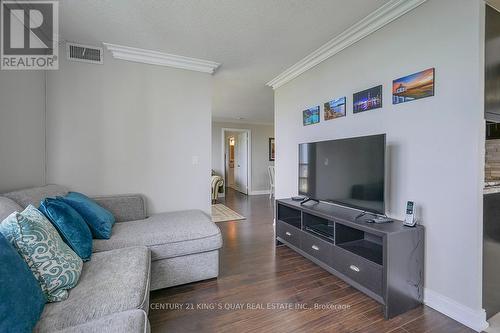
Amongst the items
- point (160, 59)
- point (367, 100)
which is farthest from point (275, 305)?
point (160, 59)

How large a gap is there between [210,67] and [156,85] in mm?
738

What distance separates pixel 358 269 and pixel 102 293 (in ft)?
5.94

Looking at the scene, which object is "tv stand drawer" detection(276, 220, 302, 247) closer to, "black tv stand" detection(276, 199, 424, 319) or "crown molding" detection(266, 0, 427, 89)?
"black tv stand" detection(276, 199, 424, 319)

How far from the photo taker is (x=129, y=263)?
151cm

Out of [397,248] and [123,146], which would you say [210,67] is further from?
[397,248]

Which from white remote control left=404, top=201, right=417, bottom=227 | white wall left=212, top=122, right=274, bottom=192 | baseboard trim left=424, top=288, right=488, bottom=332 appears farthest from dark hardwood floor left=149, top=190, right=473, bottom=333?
white wall left=212, top=122, right=274, bottom=192

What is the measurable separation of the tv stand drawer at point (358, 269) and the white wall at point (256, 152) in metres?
5.32

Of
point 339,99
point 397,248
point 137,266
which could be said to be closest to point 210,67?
point 339,99

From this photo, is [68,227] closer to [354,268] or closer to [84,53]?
[84,53]

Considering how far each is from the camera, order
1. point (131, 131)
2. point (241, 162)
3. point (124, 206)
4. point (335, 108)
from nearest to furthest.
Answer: point (124, 206), point (335, 108), point (131, 131), point (241, 162)

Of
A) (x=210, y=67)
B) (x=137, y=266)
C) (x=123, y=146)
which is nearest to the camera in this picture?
(x=137, y=266)

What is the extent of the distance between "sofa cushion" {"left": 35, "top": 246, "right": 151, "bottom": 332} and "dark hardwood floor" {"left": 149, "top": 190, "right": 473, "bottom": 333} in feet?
1.64

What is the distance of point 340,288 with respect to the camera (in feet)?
6.63

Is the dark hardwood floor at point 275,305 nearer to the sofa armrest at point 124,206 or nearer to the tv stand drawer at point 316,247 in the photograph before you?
the tv stand drawer at point 316,247
